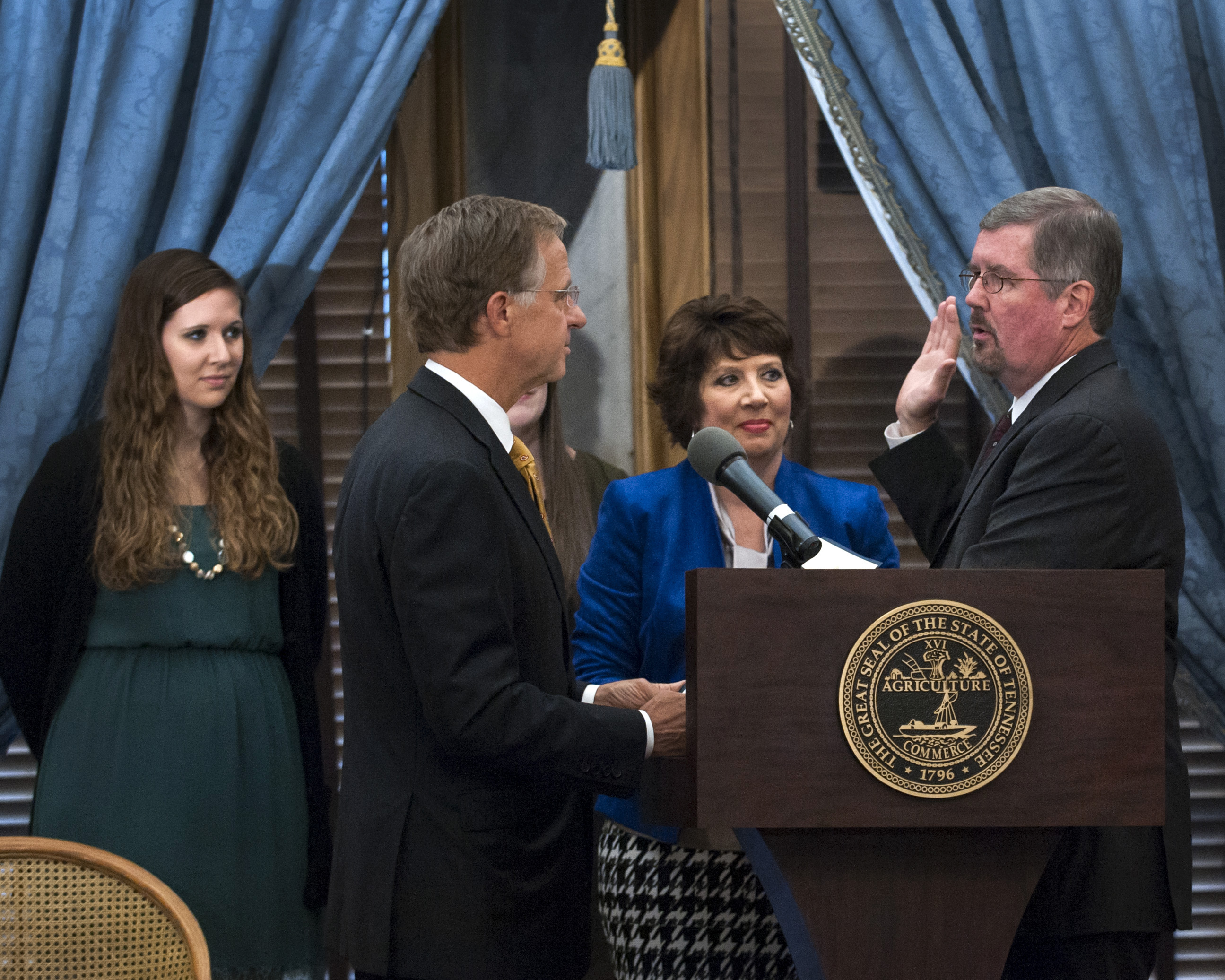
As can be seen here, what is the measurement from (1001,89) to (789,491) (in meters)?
1.20

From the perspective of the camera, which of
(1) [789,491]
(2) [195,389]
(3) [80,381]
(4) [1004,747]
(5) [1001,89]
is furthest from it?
(5) [1001,89]

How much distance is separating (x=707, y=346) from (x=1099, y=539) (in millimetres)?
849

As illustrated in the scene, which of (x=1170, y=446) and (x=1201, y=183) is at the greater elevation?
(x=1201, y=183)

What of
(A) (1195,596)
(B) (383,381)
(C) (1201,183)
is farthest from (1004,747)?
(B) (383,381)

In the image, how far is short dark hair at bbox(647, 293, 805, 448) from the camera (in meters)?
2.31

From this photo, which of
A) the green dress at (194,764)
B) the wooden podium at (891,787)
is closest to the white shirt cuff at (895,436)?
the wooden podium at (891,787)

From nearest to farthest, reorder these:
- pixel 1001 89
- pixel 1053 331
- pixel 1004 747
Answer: pixel 1004 747 < pixel 1053 331 < pixel 1001 89

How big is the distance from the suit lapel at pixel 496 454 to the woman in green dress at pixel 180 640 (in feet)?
2.64

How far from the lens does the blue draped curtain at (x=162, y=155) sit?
260cm

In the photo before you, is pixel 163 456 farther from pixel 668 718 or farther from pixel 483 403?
pixel 668 718

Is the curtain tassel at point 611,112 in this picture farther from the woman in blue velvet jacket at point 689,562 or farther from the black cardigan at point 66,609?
the black cardigan at point 66,609

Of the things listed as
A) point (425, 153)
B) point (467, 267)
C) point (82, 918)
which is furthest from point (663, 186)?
point (82, 918)

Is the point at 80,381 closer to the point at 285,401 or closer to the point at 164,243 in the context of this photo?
the point at 164,243

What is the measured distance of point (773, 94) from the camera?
3162 millimetres
